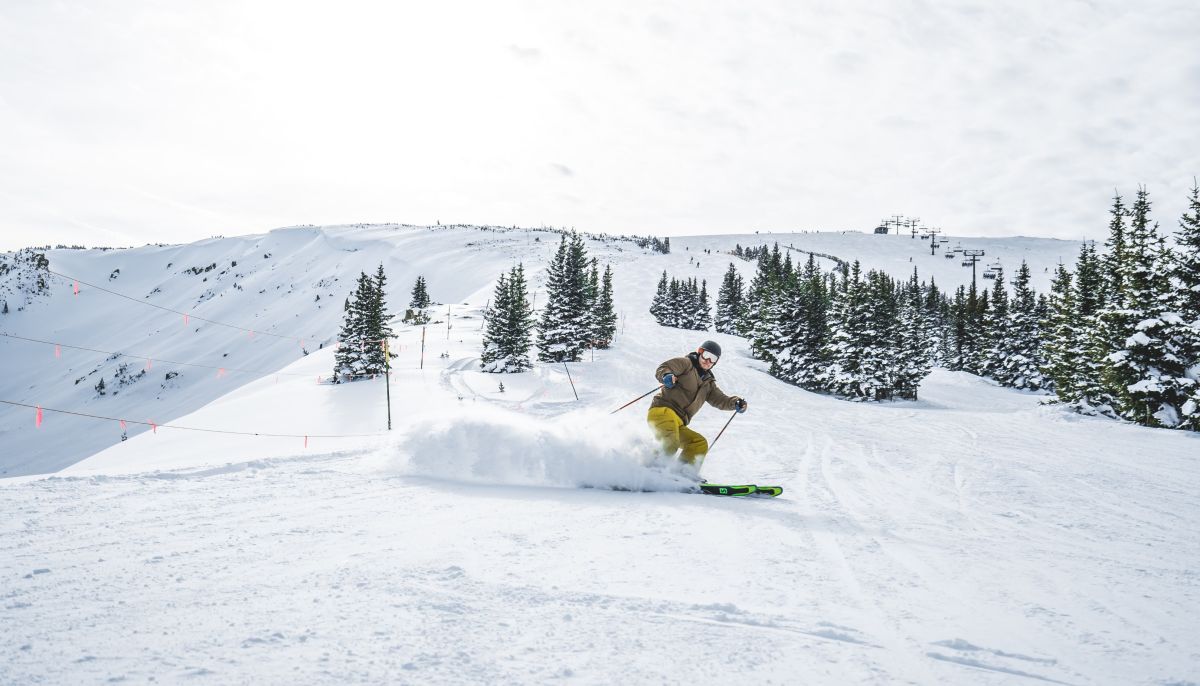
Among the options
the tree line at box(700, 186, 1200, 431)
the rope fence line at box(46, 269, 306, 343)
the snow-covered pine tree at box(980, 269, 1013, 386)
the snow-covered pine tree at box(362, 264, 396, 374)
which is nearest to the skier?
the tree line at box(700, 186, 1200, 431)

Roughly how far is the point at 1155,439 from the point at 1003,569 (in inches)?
448

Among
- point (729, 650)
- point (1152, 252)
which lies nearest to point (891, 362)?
point (1152, 252)

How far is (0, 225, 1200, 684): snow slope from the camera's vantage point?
268 centimetres

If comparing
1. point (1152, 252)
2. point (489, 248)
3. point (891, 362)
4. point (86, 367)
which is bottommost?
point (86, 367)

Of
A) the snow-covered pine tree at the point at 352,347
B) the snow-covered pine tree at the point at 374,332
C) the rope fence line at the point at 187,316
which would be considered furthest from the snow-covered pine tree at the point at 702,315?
the snow-covered pine tree at the point at 352,347

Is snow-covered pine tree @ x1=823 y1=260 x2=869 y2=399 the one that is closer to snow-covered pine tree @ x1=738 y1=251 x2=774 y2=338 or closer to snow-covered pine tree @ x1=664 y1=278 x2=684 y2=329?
snow-covered pine tree @ x1=738 y1=251 x2=774 y2=338

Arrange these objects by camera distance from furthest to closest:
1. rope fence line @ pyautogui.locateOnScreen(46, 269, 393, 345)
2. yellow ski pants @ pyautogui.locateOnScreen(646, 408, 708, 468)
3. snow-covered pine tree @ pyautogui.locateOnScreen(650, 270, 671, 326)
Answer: snow-covered pine tree @ pyautogui.locateOnScreen(650, 270, 671, 326)
rope fence line @ pyautogui.locateOnScreen(46, 269, 393, 345)
yellow ski pants @ pyautogui.locateOnScreen(646, 408, 708, 468)

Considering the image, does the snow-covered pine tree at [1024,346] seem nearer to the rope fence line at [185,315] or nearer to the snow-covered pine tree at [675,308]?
the snow-covered pine tree at [675,308]

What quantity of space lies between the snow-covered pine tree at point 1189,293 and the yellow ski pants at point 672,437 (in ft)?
66.3

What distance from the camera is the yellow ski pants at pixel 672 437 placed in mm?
7469

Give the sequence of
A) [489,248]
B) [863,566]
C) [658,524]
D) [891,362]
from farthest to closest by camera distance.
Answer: [489,248], [891,362], [658,524], [863,566]

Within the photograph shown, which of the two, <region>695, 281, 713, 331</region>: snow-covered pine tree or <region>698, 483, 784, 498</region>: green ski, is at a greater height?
<region>695, 281, 713, 331</region>: snow-covered pine tree

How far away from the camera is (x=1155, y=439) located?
38.5 feet

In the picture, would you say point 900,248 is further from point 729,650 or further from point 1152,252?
point 729,650
